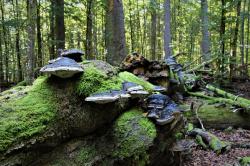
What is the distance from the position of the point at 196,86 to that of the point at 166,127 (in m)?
4.97

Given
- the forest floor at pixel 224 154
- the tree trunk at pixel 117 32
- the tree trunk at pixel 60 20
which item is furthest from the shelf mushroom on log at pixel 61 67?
the tree trunk at pixel 60 20

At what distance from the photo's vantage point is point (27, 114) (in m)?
3.08

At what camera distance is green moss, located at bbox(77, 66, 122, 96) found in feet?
11.2

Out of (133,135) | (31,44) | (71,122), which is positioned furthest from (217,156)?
(31,44)

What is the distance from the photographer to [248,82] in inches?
490

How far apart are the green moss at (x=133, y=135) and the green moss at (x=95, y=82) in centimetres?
45

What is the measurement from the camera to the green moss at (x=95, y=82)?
11.2 feet

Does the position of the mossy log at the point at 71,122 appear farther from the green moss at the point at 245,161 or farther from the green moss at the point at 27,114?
the green moss at the point at 245,161

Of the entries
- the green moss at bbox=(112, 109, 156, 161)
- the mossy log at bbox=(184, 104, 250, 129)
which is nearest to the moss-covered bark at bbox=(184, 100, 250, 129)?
the mossy log at bbox=(184, 104, 250, 129)

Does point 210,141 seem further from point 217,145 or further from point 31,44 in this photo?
point 31,44

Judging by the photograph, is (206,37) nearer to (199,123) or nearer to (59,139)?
(199,123)

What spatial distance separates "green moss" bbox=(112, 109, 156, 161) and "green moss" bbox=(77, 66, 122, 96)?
1.49ft

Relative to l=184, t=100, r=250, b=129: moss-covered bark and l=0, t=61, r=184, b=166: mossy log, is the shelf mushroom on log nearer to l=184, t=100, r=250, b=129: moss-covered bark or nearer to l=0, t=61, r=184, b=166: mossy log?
l=0, t=61, r=184, b=166: mossy log

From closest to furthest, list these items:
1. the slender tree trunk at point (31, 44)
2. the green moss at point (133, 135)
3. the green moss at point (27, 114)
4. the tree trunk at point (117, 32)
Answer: the green moss at point (27, 114), the green moss at point (133, 135), the slender tree trunk at point (31, 44), the tree trunk at point (117, 32)
